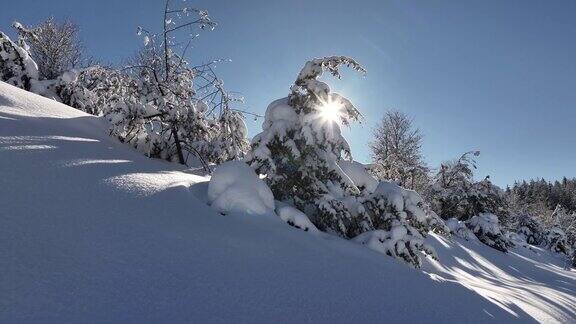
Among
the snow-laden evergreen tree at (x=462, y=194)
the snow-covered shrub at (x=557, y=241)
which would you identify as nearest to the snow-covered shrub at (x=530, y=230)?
the snow-covered shrub at (x=557, y=241)

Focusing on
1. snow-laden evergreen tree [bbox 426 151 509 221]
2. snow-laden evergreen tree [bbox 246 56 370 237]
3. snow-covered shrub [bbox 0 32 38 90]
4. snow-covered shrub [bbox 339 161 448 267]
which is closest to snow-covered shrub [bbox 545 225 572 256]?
snow-laden evergreen tree [bbox 426 151 509 221]

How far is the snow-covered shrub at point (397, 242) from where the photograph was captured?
15.8ft

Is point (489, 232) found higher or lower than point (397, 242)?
higher

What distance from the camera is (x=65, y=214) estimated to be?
263cm

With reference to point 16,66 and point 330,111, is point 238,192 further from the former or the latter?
point 16,66

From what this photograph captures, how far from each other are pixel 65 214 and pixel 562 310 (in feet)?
17.1

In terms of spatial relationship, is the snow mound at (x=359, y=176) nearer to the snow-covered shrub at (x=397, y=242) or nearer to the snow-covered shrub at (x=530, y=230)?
Result: the snow-covered shrub at (x=397, y=242)

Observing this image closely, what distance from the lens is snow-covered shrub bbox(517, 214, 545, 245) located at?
24.9 m

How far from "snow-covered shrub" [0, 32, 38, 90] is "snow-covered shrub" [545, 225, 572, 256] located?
2468 centimetres

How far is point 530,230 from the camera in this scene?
82.8ft

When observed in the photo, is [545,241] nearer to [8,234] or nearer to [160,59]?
[160,59]

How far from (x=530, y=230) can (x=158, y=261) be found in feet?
91.2

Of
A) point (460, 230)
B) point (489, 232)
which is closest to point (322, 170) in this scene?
point (460, 230)

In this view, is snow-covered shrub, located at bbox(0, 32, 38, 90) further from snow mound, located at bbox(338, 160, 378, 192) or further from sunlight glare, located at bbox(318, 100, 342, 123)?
snow mound, located at bbox(338, 160, 378, 192)
